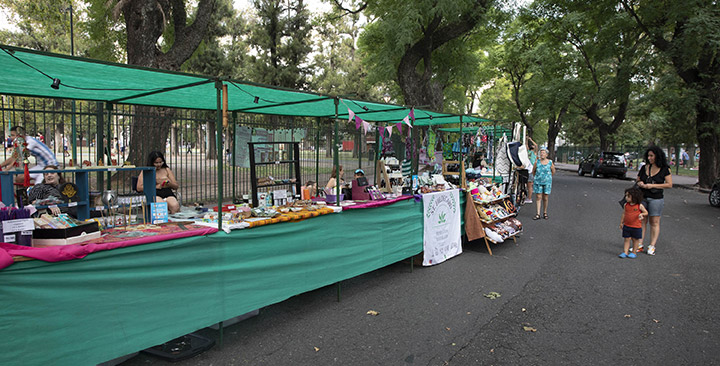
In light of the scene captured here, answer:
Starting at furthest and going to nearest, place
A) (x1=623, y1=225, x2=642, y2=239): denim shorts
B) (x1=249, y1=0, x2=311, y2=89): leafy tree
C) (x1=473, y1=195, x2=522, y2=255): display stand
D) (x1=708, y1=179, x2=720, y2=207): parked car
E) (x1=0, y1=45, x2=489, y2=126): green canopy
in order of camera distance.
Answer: (x1=249, y1=0, x2=311, y2=89): leafy tree
(x1=708, y1=179, x2=720, y2=207): parked car
(x1=473, y1=195, x2=522, y2=255): display stand
(x1=623, y1=225, x2=642, y2=239): denim shorts
(x1=0, y1=45, x2=489, y2=126): green canopy

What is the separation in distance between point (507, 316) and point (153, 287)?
11.5 feet

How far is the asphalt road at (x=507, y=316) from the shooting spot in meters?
3.62

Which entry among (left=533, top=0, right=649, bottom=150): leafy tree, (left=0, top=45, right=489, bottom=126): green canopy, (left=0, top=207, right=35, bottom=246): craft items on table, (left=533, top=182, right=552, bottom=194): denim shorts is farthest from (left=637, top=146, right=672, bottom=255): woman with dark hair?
(left=533, top=0, right=649, bottom=150): leafy tree

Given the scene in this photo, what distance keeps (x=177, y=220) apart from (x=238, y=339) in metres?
1.41

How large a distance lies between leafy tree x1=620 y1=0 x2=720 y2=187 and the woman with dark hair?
10613 mm

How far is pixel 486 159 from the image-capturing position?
41.1 ft

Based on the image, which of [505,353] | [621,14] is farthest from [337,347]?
[621,14]

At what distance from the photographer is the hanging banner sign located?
6379 mm

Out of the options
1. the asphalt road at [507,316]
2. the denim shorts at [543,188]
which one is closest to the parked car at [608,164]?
the denim shorts at [543,188]

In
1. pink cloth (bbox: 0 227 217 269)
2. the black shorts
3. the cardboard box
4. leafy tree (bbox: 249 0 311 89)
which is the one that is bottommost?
pink cloth (bbox: 0 227 217 269)

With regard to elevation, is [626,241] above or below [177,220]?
below

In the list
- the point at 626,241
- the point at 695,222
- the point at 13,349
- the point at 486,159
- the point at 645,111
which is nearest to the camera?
the point at 13,349

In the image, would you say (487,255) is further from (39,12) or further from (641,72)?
(39,12)

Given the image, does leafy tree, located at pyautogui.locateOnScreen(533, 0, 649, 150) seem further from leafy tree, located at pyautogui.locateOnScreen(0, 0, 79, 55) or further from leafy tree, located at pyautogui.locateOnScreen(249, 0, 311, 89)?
leafy tree, located at pyautogui.locateOnScreen(0, 0, 79, 55)
